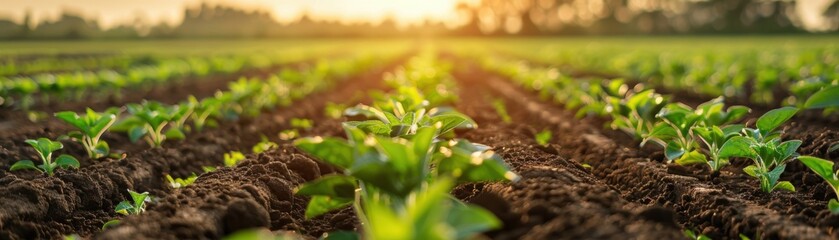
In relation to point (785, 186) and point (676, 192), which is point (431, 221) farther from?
point (785, 186)

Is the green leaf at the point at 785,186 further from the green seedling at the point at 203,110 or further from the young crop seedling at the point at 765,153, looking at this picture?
the green seedling at the point at 203,110

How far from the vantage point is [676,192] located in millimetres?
4285

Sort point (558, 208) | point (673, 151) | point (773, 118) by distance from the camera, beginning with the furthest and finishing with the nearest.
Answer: point (673, 151) < point (773, 118) < point (558, 208)

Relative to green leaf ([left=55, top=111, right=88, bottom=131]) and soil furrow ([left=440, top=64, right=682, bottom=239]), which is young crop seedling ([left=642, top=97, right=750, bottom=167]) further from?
green leaf ([left=55, top=111, right=88, bottom=131])

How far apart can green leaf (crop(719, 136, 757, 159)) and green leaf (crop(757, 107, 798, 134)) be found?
354mm

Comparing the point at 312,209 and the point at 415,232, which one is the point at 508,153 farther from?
the point at 415,232

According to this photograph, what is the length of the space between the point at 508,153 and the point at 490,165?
202cm

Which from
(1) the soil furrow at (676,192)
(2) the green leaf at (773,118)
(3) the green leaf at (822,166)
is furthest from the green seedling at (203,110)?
(3) the green leaf at (822,166)

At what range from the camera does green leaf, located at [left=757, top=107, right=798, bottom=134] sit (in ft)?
14.3

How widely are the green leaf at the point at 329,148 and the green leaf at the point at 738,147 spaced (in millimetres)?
2430

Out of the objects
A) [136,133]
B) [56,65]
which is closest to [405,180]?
[136,133]

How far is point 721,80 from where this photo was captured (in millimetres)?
10078

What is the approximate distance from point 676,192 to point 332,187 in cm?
228

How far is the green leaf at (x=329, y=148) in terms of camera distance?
2.61 meters
